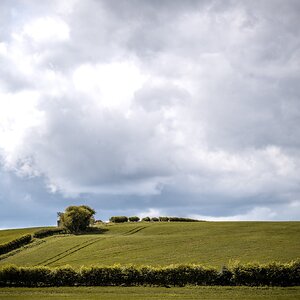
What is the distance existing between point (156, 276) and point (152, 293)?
6369 millimetres

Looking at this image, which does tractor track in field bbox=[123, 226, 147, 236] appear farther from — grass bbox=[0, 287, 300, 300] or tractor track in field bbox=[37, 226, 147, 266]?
grass bbox=[0, 287, 300, 300]

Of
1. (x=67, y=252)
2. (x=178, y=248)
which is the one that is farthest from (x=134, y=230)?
(x=178, y=248)

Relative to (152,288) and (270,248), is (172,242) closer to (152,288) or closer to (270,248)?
(270,248)

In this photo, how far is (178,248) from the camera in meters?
79.6

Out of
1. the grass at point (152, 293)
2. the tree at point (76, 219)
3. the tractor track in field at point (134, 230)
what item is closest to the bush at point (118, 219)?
the tree at point (76, 219)

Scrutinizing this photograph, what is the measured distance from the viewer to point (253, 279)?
5472 cm

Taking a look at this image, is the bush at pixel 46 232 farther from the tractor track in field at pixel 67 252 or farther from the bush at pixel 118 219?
the bush at pixel 118 219

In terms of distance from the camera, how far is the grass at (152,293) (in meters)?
47.7

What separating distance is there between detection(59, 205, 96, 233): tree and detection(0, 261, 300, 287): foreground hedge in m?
55.2

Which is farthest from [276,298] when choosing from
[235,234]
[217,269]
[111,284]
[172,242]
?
[235,234]

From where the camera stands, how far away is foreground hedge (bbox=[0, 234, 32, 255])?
94750 mm

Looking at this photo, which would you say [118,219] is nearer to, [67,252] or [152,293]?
[67,252]

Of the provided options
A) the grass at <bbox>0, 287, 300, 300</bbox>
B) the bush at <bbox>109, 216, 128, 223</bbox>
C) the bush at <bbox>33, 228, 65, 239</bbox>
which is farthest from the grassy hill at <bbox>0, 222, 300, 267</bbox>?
the bush at <bbox>109, 216, 128, 223</bbox>

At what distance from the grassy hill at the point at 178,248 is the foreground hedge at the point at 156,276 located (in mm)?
Result: 7751
